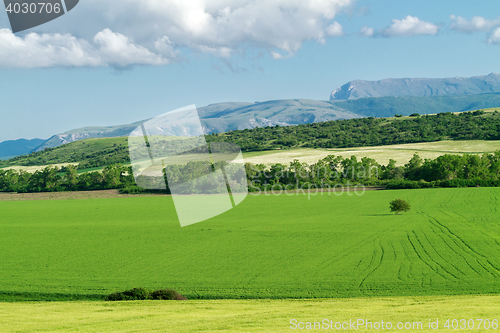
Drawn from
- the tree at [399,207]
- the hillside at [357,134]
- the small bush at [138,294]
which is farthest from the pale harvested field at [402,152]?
the small bush at [138,294]

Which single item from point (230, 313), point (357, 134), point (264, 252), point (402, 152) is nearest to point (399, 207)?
point (264, 252)

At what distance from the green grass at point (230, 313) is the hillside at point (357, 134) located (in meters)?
115

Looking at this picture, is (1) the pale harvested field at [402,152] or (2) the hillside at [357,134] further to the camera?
(2) the hillside at [357,134]

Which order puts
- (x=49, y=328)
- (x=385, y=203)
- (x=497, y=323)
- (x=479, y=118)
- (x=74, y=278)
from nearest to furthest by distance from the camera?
(x=497, y=323), (x=49, y=328), (x=74, y=278), (x=385, y=203), (x=479, y=118)

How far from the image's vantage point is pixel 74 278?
81.3 feet

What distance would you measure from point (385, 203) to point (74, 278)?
44.1 metres

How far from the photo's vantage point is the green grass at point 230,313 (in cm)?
1332

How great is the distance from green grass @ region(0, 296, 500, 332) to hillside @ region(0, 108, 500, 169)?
4509 inches

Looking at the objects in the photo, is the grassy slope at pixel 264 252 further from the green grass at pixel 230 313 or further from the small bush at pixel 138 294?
the green grass at pixel 230 313

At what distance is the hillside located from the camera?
12662 cm

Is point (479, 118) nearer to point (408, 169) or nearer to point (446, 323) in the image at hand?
point (408, 169)

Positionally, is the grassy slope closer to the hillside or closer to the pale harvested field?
the pale harvested field

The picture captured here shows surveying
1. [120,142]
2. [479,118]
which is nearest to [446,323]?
[479,118]

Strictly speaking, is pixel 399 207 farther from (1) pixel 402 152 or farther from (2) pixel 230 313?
(1) pixel 402 152
